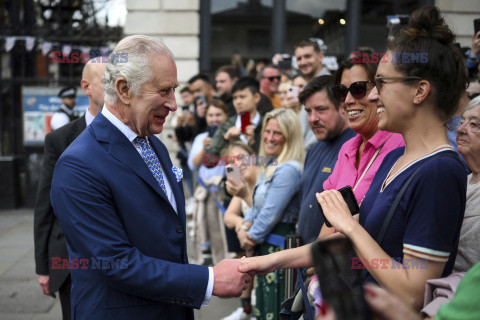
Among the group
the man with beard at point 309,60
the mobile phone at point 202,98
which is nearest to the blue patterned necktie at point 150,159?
the man with beard at point 309,60

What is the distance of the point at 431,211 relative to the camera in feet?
5.74

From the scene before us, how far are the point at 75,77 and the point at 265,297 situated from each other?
24.9 ft

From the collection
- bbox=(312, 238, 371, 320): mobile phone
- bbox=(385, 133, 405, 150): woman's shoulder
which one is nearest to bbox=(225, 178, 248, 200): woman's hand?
bbox=(385, 133, 405, 150): woman's shoulder

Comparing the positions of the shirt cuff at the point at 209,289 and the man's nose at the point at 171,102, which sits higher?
the man's nose at the point at 171,102

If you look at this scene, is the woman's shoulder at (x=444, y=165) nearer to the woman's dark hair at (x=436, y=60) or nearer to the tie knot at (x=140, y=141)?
the woman's dark hair at (x=436, y=60)

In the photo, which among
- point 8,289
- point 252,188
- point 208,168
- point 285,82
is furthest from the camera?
point 285,82

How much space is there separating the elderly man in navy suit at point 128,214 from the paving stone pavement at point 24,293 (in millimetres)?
3191

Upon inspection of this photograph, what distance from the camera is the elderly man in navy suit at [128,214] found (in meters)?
2.04

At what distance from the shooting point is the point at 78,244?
210cm

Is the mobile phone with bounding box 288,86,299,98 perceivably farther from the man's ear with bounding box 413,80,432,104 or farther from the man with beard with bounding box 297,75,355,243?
the man's ear with bounding box 413,80,432,104

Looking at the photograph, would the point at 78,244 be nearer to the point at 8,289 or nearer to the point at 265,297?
the point at 265,297

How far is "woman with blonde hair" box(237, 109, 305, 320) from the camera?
408 cm

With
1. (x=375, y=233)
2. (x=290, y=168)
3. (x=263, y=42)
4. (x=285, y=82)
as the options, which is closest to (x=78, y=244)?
(x=375, y=233)

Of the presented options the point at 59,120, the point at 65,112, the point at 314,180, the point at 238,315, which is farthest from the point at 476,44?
the point at 65,112
